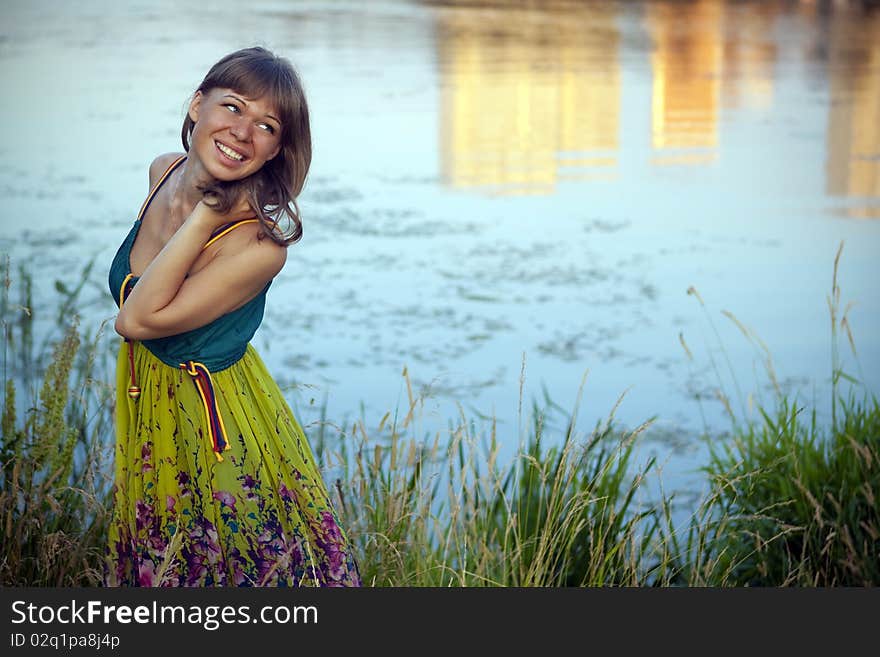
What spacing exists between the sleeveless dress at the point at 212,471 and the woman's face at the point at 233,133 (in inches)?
4.4

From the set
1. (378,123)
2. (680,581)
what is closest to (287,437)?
(680,581)

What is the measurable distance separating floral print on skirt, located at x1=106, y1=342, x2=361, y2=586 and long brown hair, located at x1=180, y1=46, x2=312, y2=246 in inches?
11.9

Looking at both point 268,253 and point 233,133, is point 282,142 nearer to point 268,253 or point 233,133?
point 233,133

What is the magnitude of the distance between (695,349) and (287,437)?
12.9 ft

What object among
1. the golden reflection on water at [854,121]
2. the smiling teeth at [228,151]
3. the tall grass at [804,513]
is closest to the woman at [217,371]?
the smiling teeth at [228,151]

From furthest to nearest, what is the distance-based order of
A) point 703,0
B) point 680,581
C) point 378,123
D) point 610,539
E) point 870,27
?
point 703,0 < point 870,27 < point 378,123 < point 680,581 < point 610,539

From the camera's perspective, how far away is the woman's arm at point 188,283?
2119mm

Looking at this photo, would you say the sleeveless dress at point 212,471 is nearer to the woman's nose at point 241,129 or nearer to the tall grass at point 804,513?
the woman's nose at point 241,129

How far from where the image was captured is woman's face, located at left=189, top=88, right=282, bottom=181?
2.15m

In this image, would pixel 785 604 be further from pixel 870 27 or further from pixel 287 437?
pixel 870 27

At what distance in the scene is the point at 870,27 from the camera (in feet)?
58.2

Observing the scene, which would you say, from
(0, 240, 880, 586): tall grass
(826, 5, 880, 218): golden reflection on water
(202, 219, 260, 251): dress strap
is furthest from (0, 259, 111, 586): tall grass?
(826, 5, 880, 218): golden reflection on water

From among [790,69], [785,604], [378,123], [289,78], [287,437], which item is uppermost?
[790,69]

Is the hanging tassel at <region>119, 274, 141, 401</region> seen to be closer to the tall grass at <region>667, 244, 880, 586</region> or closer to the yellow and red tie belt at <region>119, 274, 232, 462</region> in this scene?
the yellow and red tie belt at <region>119, 274, 232, 462</region>
